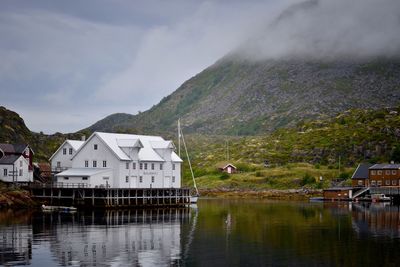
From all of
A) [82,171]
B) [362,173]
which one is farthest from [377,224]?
[362,173]

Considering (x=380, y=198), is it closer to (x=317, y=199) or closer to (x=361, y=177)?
(x=361, y=177)

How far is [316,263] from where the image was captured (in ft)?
137

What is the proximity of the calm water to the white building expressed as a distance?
13.3m

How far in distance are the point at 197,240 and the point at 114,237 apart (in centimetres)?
758

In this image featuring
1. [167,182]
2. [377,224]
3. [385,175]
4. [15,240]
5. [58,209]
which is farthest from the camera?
[385,175]

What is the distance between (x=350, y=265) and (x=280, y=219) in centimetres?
3567

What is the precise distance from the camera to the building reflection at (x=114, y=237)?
42.8 metres

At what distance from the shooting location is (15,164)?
3720 inches

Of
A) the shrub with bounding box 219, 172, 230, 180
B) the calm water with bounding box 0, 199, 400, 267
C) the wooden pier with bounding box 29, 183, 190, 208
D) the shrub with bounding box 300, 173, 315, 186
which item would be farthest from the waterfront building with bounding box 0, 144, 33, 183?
the shrub with bounding box 300, 173, 315, 186

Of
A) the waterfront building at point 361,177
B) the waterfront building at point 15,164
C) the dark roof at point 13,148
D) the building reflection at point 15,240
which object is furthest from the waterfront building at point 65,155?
the waterfront building at point 361,177

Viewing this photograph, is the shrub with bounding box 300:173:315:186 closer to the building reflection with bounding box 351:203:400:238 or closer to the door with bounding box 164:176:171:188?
the door with bounding box 164:176:171:188

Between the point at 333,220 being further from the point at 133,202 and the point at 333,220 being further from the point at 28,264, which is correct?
the point at 28,264

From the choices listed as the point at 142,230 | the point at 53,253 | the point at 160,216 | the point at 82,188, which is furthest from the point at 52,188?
the point at 53,253

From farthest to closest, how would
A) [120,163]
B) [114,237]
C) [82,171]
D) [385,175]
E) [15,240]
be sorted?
[385,175] < [82,171] < [120,163] < [114,237] < [15,240]
